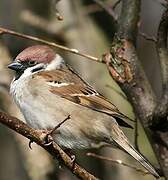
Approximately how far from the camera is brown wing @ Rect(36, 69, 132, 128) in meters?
4.49

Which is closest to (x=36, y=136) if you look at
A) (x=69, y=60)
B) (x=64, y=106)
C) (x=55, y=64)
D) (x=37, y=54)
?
(x=64, y=106)

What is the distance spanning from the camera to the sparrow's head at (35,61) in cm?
460

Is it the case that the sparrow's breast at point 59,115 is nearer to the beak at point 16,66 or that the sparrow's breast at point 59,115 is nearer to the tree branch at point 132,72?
the beak at point 16,66

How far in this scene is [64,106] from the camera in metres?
4.44

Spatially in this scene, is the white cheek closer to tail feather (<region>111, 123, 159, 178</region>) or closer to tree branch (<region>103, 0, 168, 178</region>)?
tail feather (<region>111, 123, 159, 178</region>)

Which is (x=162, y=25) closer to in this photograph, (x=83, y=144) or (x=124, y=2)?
(x=124, y=2)

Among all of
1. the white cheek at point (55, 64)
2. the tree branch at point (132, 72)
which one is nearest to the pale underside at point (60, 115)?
the white cheek at point (55, 64)

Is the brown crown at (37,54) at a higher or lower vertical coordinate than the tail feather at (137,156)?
higher

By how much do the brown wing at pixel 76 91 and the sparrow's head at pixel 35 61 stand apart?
82 millimetres

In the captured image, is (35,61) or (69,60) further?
(69,60)

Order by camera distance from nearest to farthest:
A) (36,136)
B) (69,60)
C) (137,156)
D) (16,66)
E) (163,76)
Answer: (36,136)
(163,76)
(137,156)
(16,66)
(69,60)

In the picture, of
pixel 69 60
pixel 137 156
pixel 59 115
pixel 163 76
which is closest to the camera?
pixel 163 76

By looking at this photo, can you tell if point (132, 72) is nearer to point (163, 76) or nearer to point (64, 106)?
point (163, 76)

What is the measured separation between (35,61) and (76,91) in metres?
0.40
